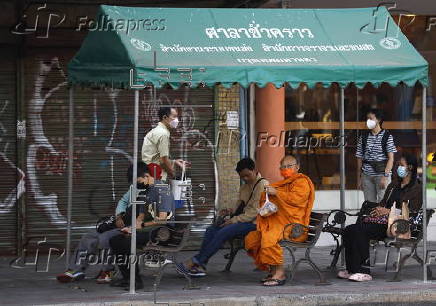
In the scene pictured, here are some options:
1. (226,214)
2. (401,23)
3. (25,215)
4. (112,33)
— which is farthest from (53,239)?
(401,23)

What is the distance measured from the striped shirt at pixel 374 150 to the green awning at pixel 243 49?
2.01m

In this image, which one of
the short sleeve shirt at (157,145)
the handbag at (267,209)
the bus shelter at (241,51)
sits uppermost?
the bus shelter at (241,51)

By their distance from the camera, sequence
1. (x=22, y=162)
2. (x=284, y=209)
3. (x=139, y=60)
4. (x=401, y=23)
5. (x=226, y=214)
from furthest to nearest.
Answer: (x=401, y=23), (x=22, y=162), (x=226, y=214), (x=284, y=209), (x=139, y=60)

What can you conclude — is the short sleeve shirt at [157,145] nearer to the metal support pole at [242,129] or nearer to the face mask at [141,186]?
the face mask at [141,186]

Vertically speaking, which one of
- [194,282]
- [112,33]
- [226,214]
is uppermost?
[112,33]

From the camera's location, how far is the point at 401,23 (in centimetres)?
1409

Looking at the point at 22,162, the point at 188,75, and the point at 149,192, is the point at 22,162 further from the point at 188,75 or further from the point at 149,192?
the point at 188,75

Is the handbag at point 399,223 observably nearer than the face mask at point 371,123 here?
Yes

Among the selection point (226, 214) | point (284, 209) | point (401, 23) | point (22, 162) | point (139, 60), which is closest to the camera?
point (139, 60)

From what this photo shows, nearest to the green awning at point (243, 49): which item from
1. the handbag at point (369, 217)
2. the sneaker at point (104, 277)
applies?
the handbag at point (369, 217)

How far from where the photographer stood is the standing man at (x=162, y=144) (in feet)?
36.7

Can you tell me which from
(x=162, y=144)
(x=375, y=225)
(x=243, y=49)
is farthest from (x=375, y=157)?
(x=243, y=49)

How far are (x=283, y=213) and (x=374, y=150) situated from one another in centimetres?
265

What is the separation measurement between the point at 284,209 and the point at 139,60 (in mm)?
2307
